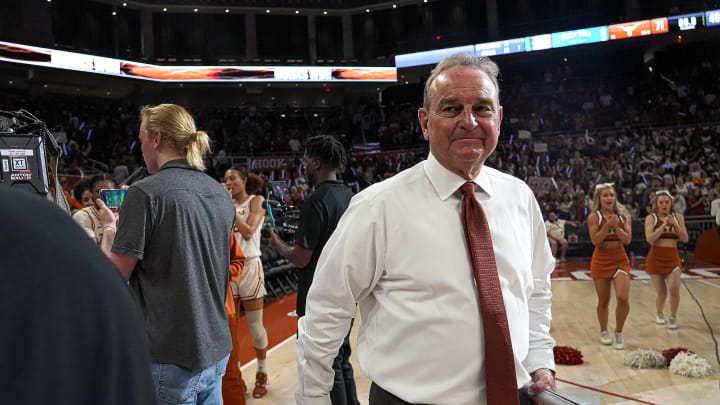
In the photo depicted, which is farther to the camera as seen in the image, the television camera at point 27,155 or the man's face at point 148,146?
the man's face at point 148,146

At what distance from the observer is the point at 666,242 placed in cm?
588

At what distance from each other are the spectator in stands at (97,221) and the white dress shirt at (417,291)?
81 centimetres

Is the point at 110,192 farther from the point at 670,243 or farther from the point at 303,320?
the point at 670,243

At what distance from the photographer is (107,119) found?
701 inches

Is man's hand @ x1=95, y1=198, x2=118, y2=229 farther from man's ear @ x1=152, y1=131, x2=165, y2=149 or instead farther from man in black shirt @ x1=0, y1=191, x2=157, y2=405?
man in black shirt @ x1=0, y1=191, x2=157, y2=405

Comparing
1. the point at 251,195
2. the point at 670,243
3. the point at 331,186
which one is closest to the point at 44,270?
the point at 331,186

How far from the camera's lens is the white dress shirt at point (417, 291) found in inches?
58.2

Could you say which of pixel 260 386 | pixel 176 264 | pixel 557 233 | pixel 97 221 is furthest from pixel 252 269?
Result: pixel 557 233

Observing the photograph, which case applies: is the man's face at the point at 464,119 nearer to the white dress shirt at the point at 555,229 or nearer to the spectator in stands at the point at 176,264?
the spectator in stands at the point at 176,264

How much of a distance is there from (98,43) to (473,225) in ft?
67.2

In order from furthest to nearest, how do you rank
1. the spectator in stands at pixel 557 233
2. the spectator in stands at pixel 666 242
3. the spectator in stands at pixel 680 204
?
1. the spectator in stands at pixel 680 204
2. the spectator in stands at pixel 557 233
3. the spectator in stands at pixel 666 242

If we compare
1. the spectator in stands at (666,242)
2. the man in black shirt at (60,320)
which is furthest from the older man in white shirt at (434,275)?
the spectator in stands at (666,242)

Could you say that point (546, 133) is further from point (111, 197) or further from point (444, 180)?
point (444, 180)

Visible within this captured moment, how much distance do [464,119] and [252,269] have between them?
284 centimetres
